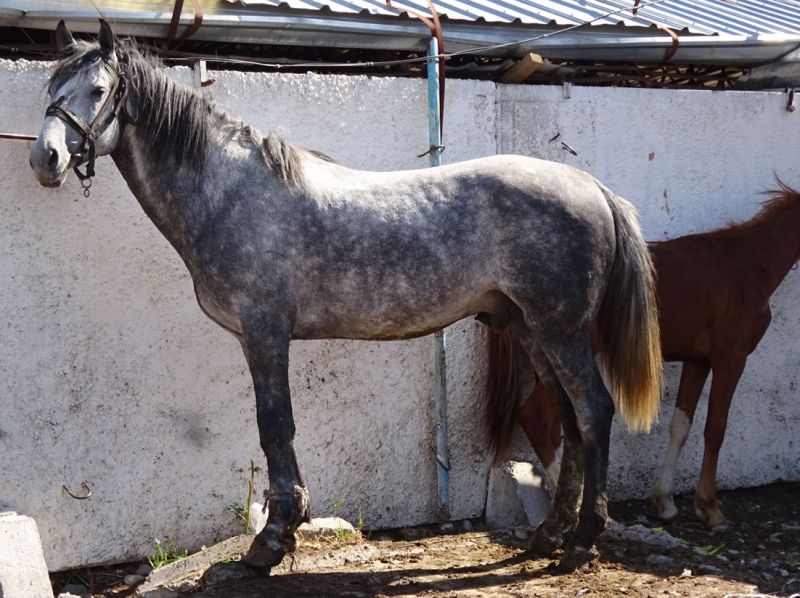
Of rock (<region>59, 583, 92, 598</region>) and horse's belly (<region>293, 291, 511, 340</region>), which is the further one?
rock (<region>59, 583, 92, 598</region>)

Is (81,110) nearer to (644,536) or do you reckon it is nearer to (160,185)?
(160,185)

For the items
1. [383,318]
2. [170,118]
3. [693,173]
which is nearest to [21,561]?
[383,318]

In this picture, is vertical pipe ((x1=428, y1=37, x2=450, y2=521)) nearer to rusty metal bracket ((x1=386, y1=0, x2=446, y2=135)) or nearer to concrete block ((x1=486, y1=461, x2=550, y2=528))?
rusty metal bracket ((x1=386, y1=0, x2=446, y2=135))

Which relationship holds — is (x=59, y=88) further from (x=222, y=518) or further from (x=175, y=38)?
(x=222, y=518)

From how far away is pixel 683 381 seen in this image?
634 cm

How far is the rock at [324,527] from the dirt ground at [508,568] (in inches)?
2.4

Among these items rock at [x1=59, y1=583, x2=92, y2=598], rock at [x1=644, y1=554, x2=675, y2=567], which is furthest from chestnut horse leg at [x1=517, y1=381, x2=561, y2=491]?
rock at [x1=59, y1=583, x2=92, y2=598]

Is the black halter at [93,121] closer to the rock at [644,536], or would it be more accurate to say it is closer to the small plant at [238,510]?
the small plant at [238,510]

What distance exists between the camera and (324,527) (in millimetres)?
5145

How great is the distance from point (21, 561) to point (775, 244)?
4.81 metres

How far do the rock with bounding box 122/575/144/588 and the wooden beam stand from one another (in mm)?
3675

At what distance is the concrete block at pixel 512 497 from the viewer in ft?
19.0

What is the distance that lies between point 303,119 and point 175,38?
0.80 metres

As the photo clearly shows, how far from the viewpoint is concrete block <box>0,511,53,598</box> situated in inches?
169
